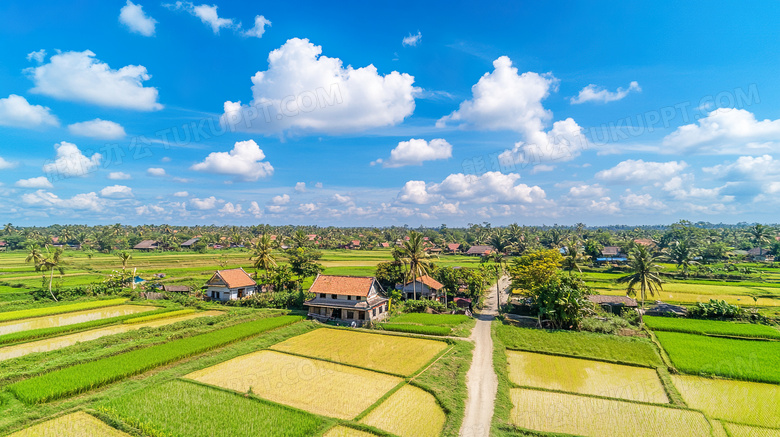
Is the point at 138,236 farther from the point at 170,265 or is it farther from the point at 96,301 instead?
the point at 96,301

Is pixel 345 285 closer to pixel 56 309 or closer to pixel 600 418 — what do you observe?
pixel 600 418

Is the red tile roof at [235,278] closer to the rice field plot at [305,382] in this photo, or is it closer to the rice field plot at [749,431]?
the rice field plot at [305,382]

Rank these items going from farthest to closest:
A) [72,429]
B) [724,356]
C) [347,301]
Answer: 1. [347,301]
2. [724,356]
3. [72,429]

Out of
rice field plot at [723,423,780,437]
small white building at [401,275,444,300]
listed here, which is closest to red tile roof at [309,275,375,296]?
small white building at [401,275,444,300]

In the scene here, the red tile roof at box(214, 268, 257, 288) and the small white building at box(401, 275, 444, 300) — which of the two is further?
the small white building at box(401, 275, 444, 300)

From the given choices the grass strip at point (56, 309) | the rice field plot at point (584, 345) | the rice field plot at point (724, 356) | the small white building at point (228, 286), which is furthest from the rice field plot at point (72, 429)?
the rice field plot at point (724, 356)

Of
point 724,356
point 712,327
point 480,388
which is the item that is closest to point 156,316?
point 480,388

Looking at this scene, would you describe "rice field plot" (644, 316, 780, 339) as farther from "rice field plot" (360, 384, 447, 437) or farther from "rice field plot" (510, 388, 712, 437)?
"rice field plot" (360, 384, 447, 437)
